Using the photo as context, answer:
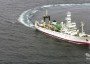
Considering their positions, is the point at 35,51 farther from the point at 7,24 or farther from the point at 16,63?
the point at 7,24

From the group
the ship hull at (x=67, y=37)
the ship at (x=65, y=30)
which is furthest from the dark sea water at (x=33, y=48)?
the ship at (x=65, y=30)

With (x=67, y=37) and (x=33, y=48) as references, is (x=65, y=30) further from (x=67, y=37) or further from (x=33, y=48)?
(x=33, y=48)

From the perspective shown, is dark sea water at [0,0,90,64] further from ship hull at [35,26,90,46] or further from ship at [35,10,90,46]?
ship at [35,10,90,46]

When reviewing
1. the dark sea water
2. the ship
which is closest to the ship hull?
the ship

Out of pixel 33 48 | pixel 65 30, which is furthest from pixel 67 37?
pixel 33 48

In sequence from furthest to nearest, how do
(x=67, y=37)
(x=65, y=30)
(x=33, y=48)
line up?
(x=65, y=30) < (x=67, y=37) < (x=33, y=48)

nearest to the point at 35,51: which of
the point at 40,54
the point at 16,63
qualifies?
the point at 40,54

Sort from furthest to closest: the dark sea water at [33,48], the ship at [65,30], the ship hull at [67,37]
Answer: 1. the ship at [65,30]
2. the ship hull at [67,37]
3. the dark sea water at [33,48]

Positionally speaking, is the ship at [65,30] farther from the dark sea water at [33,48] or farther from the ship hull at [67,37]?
the dark sea water at [33,48]
